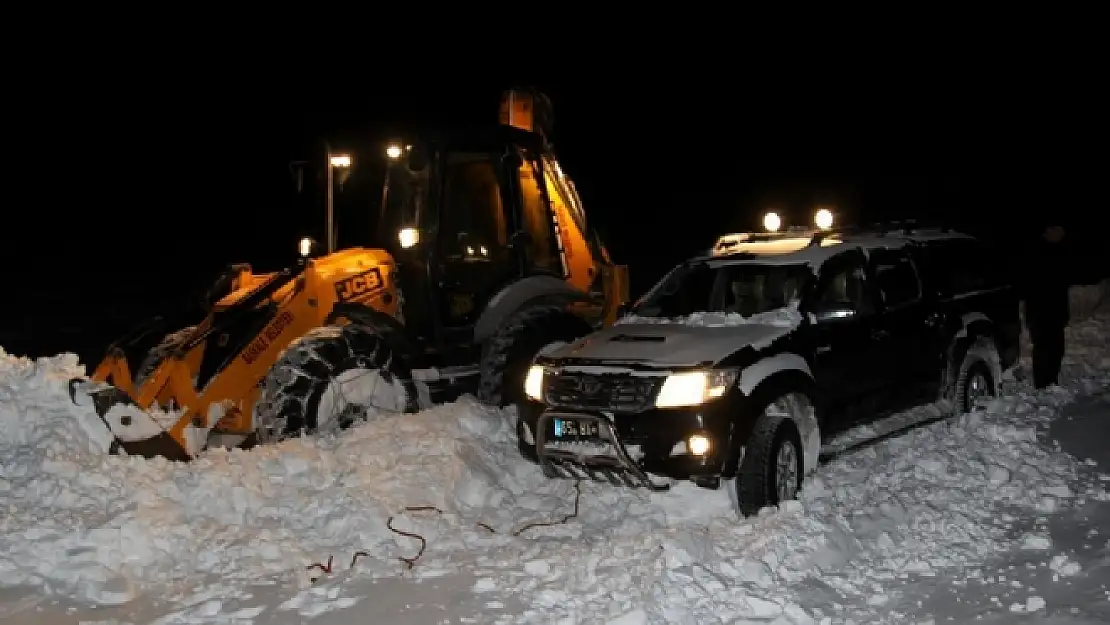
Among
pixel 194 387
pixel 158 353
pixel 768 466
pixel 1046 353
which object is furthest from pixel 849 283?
pixel 158 353

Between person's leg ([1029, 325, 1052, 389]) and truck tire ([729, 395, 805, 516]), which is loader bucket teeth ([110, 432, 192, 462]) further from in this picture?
person's leg ([1029, 325, 1052, 389])

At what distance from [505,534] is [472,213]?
11.4ft

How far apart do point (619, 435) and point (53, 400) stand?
3.80 m

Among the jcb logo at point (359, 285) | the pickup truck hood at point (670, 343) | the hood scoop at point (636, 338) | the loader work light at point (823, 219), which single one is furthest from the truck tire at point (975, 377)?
the jcb logo at point (359, 285)

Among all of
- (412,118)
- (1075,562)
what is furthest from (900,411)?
(412,118)

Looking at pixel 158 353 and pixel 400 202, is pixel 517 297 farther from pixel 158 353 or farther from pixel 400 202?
pixel 158 353

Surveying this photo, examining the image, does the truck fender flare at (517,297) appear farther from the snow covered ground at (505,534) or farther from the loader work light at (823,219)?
the loader work light at (823,219)

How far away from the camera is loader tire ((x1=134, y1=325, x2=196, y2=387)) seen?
8148 millimetres

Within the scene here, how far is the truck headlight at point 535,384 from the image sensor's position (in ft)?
22.3

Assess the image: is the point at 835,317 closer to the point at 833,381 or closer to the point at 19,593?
the point at 833,381

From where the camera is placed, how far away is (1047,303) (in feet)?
31.7

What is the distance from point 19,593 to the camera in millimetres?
5281

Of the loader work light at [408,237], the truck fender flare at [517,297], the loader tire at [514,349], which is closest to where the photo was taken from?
the loader work light at [408,237]

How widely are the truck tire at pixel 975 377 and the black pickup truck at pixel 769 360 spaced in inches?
0.7
